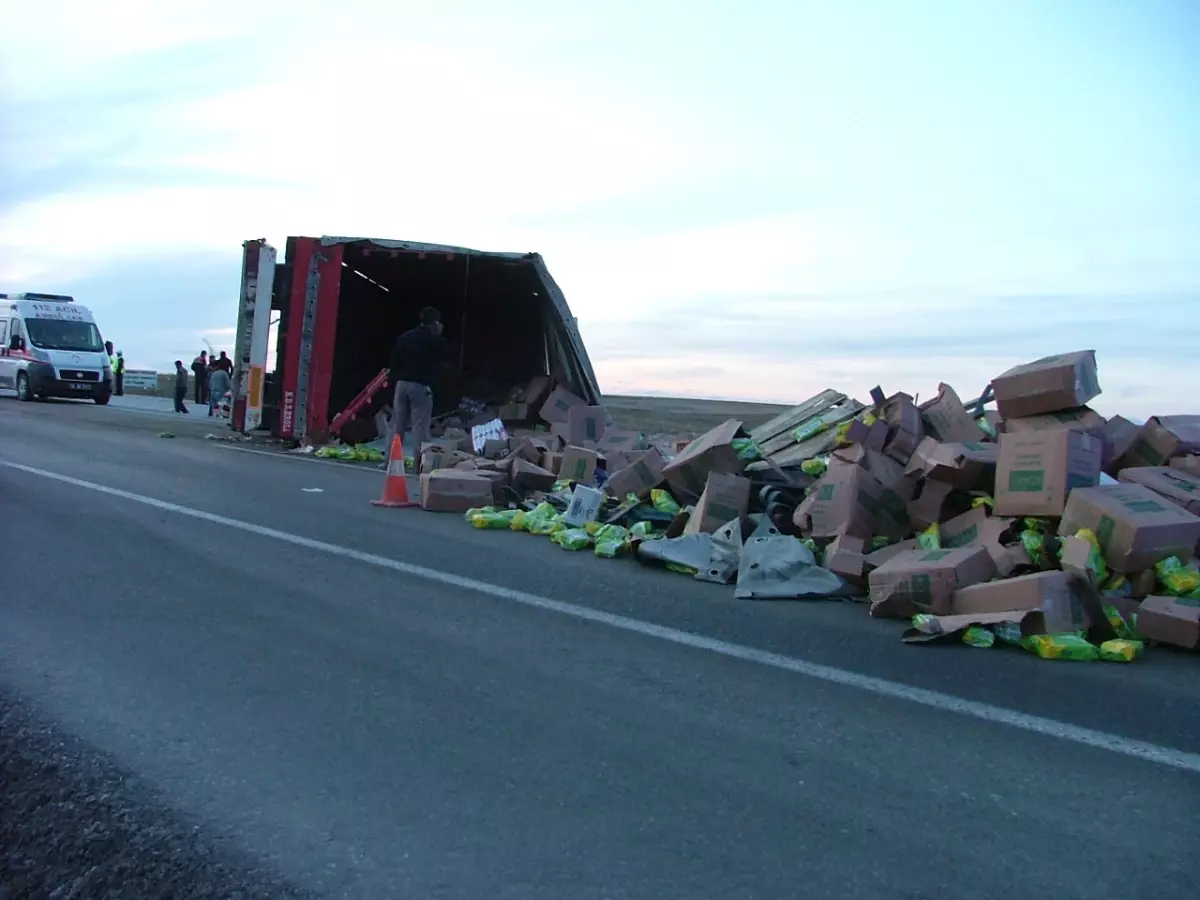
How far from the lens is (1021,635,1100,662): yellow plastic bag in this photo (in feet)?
18.7

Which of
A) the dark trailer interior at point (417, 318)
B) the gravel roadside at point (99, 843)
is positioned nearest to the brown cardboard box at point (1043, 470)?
the gravel roadside at point (99, 843)

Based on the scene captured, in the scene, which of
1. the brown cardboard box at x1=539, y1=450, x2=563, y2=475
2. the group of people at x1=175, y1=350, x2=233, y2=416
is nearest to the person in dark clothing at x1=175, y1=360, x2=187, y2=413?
the group of people at x1=175, y1=350, x2=233, y2=416

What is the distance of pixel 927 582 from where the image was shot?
6.50 meters

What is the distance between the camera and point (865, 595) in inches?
285

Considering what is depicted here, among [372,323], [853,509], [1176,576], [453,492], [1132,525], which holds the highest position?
[372,323]

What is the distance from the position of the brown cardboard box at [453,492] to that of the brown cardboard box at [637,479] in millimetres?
1216

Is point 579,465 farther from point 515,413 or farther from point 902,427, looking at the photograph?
point 515,413

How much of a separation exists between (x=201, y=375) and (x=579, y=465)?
28437 mm

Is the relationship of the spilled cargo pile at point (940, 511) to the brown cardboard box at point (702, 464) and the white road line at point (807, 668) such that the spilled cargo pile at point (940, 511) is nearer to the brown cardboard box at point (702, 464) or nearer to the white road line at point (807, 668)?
the brown cardboard box at point (702, 464)

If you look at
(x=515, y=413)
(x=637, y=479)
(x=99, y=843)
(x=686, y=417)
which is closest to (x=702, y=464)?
(x=637, y=479)

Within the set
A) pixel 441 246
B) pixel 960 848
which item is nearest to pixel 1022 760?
pixel 960 848

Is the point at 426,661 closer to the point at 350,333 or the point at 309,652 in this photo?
the point at 309,652

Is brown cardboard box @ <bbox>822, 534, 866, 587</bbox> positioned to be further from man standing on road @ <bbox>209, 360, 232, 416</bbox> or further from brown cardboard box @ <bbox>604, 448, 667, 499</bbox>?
man standing on road @ <bbox>209, 360, 232, 416</bbox>

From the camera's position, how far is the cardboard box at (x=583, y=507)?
9.45 meters
